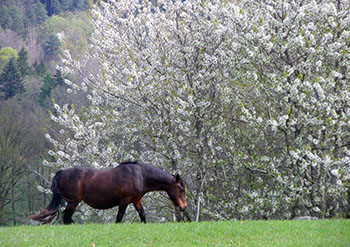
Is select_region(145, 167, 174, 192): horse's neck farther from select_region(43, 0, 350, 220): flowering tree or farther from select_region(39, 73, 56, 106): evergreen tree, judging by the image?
select_region(39, 73, 56, 106): evergreen tree

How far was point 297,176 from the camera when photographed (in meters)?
13.5

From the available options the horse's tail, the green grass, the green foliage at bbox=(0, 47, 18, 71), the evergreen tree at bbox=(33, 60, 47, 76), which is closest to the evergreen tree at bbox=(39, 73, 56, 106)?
the evergreen tree at bbox=(33, 60, 47, 76)

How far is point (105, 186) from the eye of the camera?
449 inches

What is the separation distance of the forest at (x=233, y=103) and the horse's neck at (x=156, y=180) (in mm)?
2878

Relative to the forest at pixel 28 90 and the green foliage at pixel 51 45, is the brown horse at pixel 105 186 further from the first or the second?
the green foliage at pixel 51 45

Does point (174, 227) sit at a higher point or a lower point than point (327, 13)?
lower

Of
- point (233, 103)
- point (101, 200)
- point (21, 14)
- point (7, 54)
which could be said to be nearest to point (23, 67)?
point (7, 54)

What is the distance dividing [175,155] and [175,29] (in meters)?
4.76

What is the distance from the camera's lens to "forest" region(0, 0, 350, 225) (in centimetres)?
1334

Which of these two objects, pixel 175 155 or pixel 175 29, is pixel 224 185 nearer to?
pixel 175 155

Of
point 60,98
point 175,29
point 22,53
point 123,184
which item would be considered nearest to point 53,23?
point 22,53

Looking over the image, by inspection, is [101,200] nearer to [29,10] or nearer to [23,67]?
[23,67]

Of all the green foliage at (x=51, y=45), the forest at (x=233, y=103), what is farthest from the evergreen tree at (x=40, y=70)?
the forest at (x=233, y=103)

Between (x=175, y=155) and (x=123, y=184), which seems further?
(x=175, y=155)
